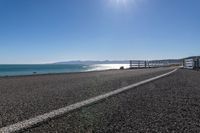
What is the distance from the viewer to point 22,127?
133 inches

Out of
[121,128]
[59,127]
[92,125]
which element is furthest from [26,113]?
[121,128]

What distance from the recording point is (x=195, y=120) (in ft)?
12.6

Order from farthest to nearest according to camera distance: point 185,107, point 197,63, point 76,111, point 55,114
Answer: point 197,63 → point 185,107 → point 76,111 → point 55,114

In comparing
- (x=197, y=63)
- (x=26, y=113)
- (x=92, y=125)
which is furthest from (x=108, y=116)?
(x=197, y=63)

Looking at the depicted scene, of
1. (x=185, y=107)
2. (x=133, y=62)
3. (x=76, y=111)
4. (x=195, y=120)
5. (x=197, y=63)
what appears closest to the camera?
(x=195, y=120)

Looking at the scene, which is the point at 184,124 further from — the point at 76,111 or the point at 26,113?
the point at 26,113

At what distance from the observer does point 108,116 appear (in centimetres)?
406

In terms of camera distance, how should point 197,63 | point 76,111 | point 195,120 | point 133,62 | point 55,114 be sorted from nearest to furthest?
point 195,120 → point 55,114 → point 76,111 → point 197,63 → point 133,62

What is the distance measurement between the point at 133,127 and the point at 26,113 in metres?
2.11

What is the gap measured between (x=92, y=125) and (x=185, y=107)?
8.12ft

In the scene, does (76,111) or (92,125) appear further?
(76,111)

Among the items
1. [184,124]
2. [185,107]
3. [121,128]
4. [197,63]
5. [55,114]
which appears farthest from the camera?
[197,63]

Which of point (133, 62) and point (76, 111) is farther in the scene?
point (133, 62)

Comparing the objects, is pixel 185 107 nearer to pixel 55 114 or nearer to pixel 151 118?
pixel 151 118
